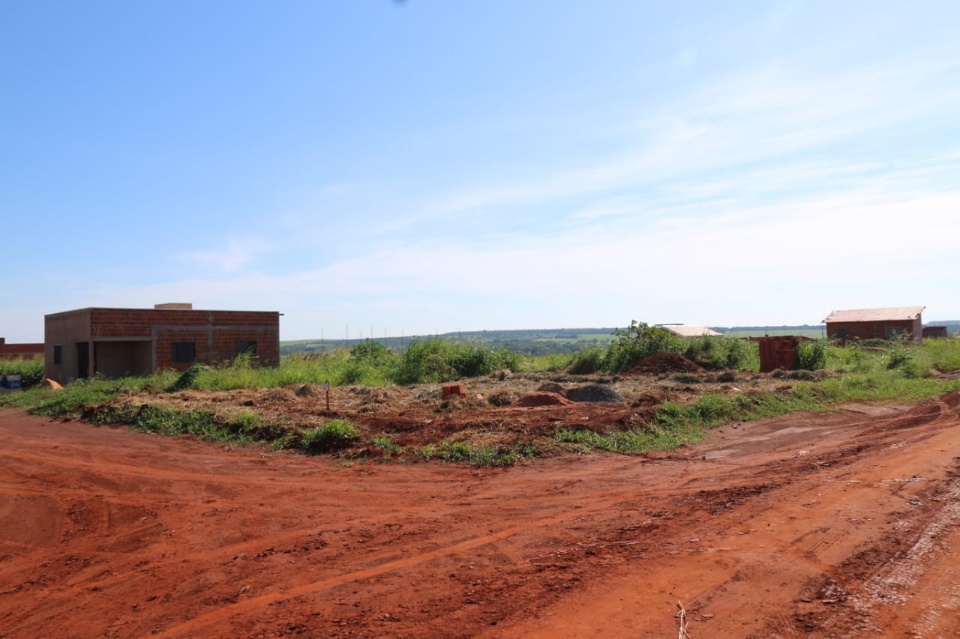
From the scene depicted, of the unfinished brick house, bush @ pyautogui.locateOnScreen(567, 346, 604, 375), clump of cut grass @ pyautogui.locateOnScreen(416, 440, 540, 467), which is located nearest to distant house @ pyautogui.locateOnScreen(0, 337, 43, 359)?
the unfinished brick house

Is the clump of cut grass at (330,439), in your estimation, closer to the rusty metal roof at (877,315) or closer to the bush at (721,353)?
the bush at (721,353)

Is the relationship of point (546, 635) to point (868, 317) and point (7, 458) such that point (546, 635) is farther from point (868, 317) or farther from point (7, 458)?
point (868, 317)

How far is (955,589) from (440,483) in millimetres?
5707

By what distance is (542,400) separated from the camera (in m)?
14.9

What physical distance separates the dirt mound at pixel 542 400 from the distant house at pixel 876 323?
3396cm

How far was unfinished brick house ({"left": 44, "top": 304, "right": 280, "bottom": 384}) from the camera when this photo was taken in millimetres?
27562

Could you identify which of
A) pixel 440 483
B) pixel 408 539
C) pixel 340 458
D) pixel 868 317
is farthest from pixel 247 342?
pixel 868 317

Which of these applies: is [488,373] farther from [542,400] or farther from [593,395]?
[542,400]

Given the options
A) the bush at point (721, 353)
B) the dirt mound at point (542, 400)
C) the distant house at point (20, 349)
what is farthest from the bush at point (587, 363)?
the distant house at point (20, 349)

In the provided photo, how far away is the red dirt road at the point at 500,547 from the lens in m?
4.25

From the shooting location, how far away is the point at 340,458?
1055 cm

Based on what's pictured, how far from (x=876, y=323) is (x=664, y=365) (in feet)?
84.2

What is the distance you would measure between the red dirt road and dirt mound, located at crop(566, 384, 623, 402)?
221 inches

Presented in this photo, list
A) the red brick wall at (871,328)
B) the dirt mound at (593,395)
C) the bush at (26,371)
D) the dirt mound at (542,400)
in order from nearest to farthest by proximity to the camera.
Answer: the dirt mound at (542,400)
the dirt mound at (593,395)
the bush at (26,371)
the red brick wall at (871,328)
